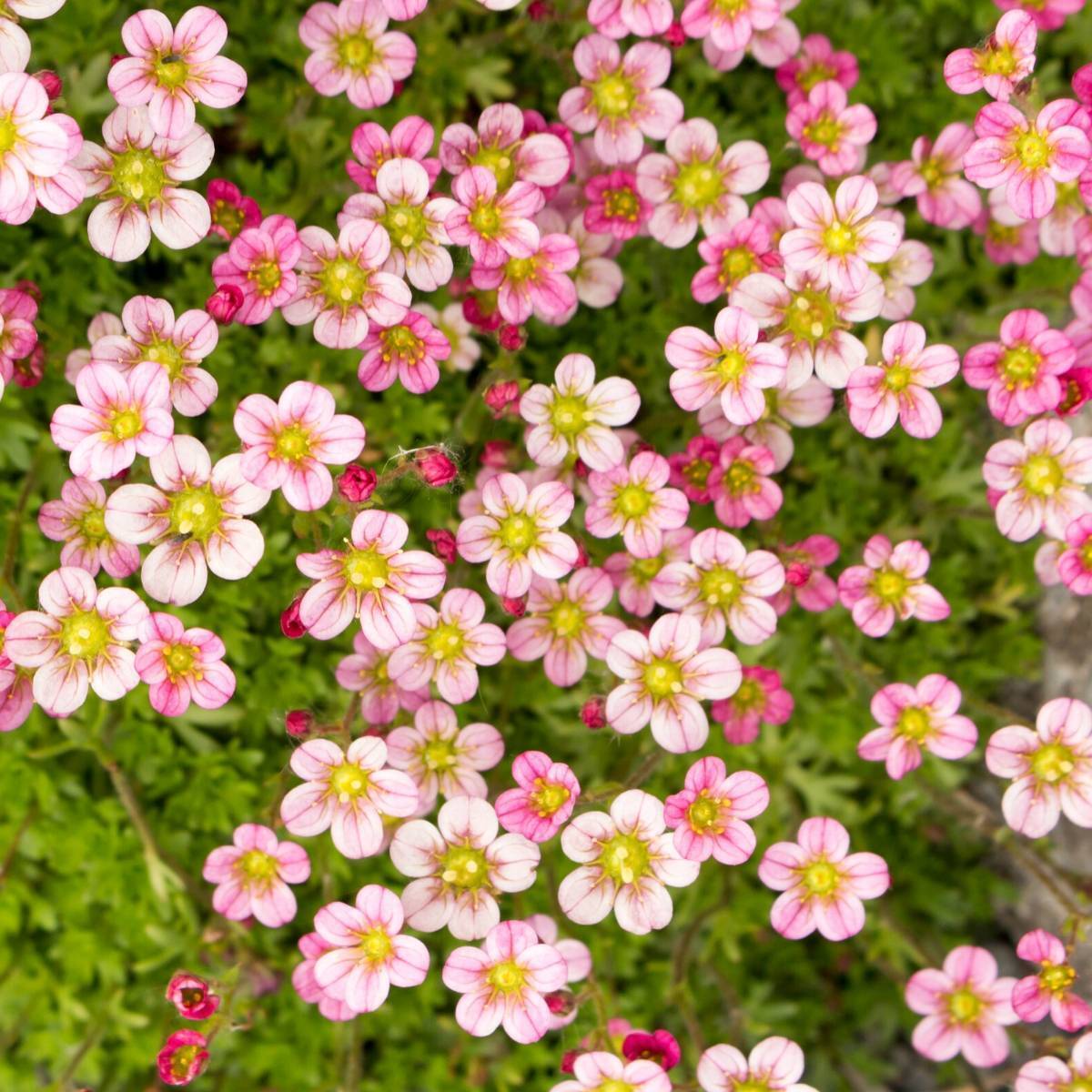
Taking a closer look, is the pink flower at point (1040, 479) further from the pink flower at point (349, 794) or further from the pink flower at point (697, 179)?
the pink flower at point (349, 794)

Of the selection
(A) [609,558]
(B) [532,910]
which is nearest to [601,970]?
(B) [532,910]

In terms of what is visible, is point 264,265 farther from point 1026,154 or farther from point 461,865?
point 1026,154

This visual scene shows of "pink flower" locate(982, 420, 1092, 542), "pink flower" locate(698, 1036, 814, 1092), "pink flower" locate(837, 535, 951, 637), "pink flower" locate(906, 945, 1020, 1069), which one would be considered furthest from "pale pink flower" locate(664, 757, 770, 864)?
"pink flower" locate(982, 420, 1092, 542)

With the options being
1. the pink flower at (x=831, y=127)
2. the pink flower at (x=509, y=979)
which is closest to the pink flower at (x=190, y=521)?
the pink flower at (x=509, y=979)

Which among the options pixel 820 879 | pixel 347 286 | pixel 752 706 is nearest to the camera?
pixel 347 286

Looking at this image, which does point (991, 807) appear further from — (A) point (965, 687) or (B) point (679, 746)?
(B) point (679, 746)

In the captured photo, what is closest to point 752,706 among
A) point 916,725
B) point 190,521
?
point 916,725
